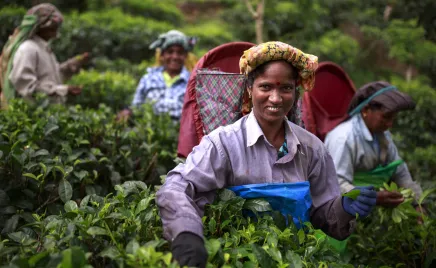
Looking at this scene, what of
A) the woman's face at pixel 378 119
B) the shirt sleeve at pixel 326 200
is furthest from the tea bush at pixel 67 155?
the woman's face at pixel 378 119

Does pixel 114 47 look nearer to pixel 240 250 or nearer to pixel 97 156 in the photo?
pixel 97 156

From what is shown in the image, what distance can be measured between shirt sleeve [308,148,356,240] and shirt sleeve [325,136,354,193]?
33.2 inches

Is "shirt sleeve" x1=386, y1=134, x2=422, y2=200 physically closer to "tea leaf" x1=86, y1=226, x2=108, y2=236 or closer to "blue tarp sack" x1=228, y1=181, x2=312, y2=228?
"blue tarp sack" x1=228, y1=181, x2=312, y2=228

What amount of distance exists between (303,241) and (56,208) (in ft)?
4.50

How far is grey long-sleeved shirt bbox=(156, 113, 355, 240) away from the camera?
1.99 meters

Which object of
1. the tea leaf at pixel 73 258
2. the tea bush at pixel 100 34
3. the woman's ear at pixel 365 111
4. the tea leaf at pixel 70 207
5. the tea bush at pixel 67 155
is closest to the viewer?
the tea leaf at pixel 73 258

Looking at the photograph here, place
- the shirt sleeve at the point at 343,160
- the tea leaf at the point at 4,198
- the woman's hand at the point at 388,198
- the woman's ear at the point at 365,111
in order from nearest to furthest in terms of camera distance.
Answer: the tea leaf at the point at 4,198
the woman's hand at the point at 388,198
the shirt sleeve at the point at 343,160
the woman's ear at the point at 365,111

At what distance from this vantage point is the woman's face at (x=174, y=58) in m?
5.12

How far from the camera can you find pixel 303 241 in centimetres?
213

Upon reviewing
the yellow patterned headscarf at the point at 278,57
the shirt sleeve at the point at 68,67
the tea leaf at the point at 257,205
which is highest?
the yellow patterned headscarf at the point at 278,57

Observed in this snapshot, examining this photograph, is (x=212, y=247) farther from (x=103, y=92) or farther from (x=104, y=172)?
(x=103, y=92)

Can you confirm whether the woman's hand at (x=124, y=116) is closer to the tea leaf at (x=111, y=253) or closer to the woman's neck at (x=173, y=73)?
the woman's neck at (x=173, y=73)

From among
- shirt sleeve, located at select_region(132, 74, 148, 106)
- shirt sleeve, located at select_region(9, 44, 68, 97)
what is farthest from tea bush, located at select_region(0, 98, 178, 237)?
shirt sleeve, located at select_region(132, 74, 148, 106)

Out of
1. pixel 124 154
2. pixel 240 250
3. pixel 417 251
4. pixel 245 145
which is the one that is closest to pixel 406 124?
pixel 417 251
